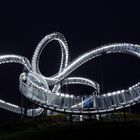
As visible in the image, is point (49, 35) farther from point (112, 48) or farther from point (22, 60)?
point (112, 48)

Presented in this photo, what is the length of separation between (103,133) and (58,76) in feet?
82.4

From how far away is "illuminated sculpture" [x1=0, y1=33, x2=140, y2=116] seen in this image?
1708 inches

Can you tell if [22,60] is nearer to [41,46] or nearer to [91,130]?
[41,46]

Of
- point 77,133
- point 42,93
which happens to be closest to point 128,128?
point 77,133

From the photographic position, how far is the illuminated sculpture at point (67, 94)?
43375 mm

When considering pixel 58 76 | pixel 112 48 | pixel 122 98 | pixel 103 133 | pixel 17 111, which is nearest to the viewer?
pixel 103 133

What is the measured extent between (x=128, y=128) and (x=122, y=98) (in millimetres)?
11415

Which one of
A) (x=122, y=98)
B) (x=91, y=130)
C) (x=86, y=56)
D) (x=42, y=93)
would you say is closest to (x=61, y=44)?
(x=86, y=56)

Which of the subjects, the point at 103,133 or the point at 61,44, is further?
the point at 61,44

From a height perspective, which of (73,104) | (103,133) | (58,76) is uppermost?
(58,76)

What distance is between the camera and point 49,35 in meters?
56.1

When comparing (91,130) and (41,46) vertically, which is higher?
(41,46)

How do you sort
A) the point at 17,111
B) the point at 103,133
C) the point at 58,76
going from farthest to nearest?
1. the point at 17,111
2. the point at 58,76
3. the point at 103,133

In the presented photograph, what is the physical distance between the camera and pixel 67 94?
152ft
